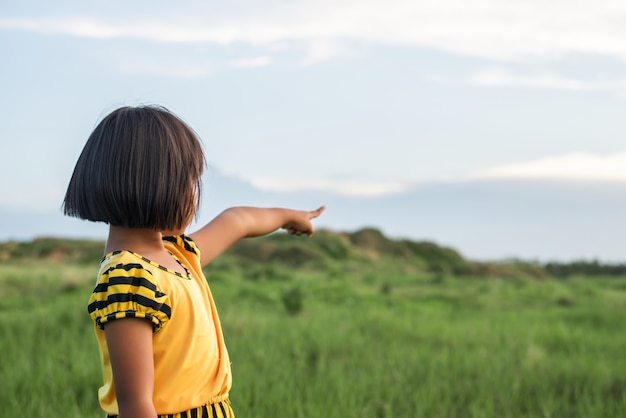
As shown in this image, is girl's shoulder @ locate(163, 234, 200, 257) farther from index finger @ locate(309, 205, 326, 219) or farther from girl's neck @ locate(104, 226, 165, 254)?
index finger @ locate(309, 205, 326, 219)

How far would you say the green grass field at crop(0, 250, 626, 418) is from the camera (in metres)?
3.72

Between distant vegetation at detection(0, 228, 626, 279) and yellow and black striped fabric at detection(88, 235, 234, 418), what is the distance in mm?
12230

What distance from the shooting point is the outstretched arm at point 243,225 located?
2.13 meters

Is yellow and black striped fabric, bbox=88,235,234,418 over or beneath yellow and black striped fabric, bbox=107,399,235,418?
over

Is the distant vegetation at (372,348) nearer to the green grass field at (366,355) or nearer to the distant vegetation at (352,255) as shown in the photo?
the green grass field at (366,355)

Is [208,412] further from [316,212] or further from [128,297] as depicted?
[316,212]

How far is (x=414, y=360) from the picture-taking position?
4699mm

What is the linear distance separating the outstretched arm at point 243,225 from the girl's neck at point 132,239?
0.45 metres

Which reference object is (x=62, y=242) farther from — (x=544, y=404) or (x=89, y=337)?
(x=544, y=404)

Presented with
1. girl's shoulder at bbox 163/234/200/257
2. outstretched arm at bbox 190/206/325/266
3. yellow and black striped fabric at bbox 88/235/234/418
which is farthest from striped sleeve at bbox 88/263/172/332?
outstretched arm at bbox 190/206/325/266

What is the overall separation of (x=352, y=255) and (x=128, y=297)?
48.0ft

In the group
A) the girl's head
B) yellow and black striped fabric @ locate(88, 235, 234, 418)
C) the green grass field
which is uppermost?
the girl's head

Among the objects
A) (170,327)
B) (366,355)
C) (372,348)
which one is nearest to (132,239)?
(170,327)

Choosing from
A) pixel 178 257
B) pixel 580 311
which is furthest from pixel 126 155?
pixel 580 311
